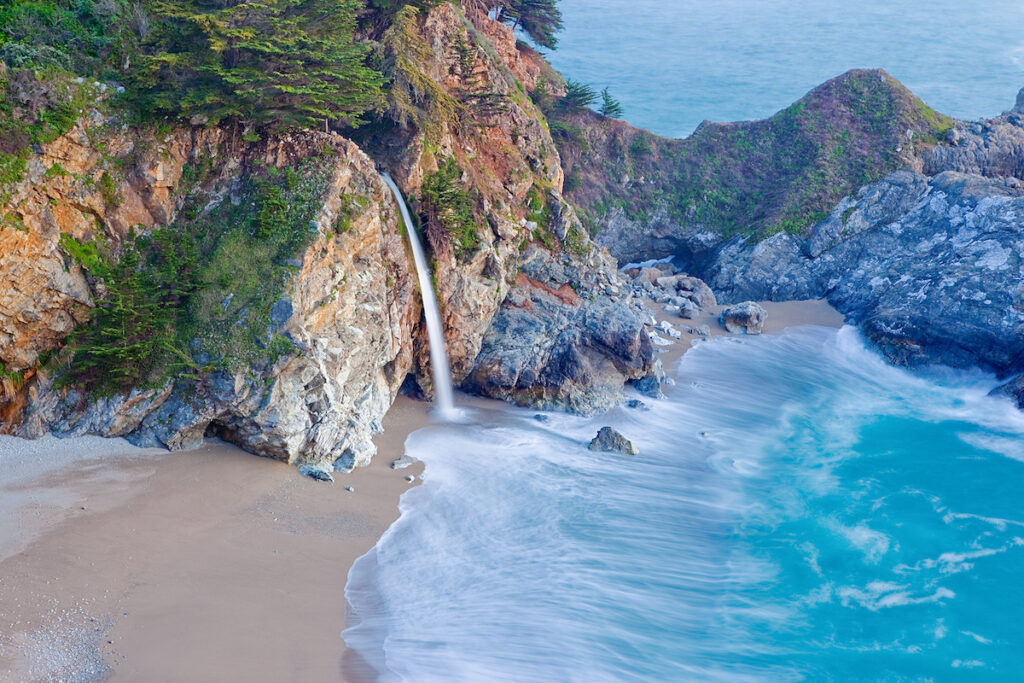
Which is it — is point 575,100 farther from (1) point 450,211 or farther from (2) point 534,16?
(1) point 450,211

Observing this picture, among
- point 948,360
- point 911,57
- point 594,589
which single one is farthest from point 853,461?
point 911,57

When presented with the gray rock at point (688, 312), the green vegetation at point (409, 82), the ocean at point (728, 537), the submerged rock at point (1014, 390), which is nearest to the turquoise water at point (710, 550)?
the ocean at point (728, 537)

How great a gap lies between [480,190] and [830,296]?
14.7m

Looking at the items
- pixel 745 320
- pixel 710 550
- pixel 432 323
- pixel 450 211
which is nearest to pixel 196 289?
pixel 432 323

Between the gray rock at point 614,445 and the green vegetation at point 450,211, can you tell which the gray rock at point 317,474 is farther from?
the green vegetation at point 450,211

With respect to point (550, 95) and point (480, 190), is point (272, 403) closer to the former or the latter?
point (480, 190)

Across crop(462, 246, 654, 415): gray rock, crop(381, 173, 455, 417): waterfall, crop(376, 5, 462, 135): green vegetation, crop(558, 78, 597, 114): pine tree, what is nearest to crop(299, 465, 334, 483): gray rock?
crop(381, 173, 455, 417): waterfall

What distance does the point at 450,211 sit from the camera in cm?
1914

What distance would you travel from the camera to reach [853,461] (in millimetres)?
19109

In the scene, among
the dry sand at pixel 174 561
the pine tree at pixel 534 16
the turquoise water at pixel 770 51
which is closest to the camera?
the dry sand at pixel 174 561

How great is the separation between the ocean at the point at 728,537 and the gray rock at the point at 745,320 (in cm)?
66

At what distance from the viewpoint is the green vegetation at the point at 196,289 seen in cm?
1480

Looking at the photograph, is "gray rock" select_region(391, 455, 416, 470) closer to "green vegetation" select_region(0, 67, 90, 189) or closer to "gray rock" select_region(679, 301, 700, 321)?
"green vegetation" select_region(0, 67, 90, 189)

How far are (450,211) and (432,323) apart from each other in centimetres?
282
